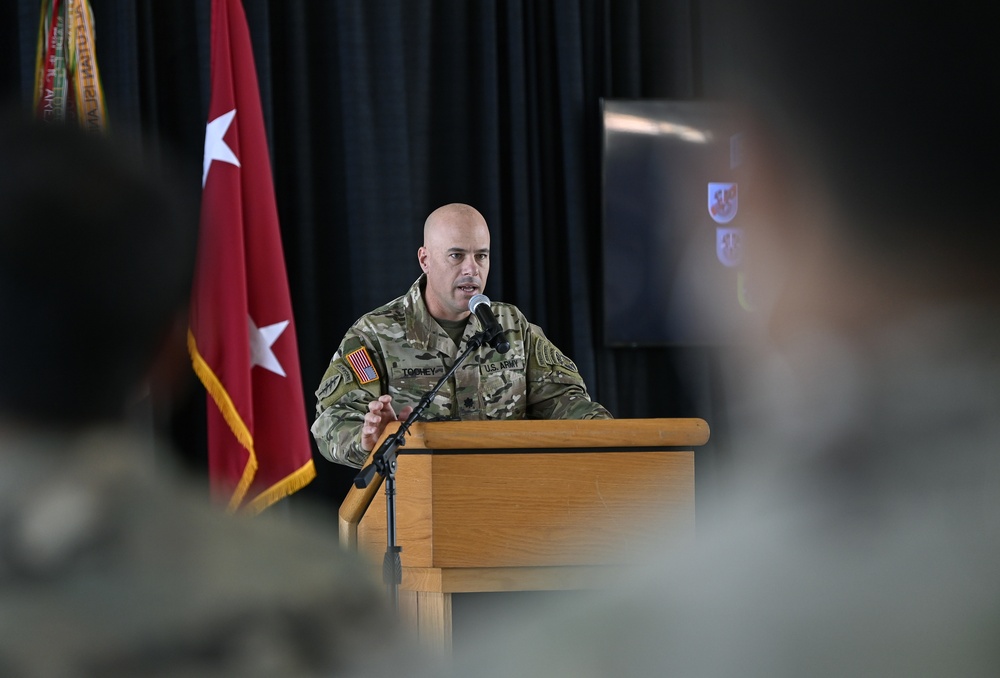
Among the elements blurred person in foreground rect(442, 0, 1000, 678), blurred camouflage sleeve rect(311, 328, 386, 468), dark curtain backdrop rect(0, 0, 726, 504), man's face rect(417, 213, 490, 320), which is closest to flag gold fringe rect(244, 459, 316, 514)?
dark curtain backdrop rect(0, 0, 726, 504)

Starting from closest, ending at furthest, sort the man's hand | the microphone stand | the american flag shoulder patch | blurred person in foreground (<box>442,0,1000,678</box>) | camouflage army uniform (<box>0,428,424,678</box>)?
blurred person in foreground (<box>442,0,1000,678</box>), camouflage army uniform (<box>0,428,424,678</box>), the microphone stand, the man's hand, the american flag shoulder patch

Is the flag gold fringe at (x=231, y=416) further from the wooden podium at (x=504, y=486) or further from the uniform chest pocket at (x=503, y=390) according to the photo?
the wooden podium at (x=504, y=486)

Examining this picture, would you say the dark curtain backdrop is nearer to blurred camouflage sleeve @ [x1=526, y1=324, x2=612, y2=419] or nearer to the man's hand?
blurred camouflage sleeve @ [x1=526, y1=324, x2=612, y2=419]

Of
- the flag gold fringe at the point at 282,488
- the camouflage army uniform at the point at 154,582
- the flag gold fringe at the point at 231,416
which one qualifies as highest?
the camouflage army uniform at the point at 154,582

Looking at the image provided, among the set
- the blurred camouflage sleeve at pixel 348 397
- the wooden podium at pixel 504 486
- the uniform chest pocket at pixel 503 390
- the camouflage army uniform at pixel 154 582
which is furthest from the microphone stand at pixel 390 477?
the camouflage army uniform at pixel 154 582

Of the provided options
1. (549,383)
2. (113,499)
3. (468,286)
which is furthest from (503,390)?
(113,499)

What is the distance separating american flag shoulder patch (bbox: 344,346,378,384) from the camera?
9.93 ft

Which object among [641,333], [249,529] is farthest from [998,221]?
[641,333]

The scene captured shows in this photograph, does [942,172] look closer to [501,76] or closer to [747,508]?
[747,508]

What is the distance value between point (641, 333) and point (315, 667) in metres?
3.92

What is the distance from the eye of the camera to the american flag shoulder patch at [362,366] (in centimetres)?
303

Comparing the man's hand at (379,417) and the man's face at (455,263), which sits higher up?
the man's face at (455,263)

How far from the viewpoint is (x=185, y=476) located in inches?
12.5

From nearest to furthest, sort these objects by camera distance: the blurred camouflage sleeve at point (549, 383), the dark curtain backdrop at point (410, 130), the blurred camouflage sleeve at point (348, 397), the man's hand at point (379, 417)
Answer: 1. the man's hand at point (379, 417)
2. the blurred camouflage sleeve at point (348, 397)
3. the blurred camouflage sleeve at point (549, 383)
4. the dark curtain backdrop at point (410, 130)
